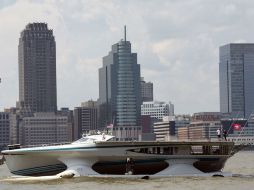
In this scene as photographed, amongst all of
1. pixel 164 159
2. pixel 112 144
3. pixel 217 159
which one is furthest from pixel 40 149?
pixel 217 159

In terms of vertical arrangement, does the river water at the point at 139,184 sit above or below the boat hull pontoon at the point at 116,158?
below

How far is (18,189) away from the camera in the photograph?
50469 millimetres

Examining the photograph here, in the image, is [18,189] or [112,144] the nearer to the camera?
[18,189]

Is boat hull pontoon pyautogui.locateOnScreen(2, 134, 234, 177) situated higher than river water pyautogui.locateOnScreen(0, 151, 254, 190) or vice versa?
boat hull pontoon pyautogui.locateOnScreen(2, 134, 234, 177)

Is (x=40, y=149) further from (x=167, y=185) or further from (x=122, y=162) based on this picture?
(x=167, y=185)

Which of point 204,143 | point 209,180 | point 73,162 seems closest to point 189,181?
point 209,180

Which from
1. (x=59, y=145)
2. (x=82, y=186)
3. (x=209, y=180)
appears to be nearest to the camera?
(x=82, y=186)

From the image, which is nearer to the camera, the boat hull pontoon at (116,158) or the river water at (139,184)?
the river water at (139,184)

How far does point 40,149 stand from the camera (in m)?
56.5

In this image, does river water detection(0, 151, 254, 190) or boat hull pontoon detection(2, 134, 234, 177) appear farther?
boat hull pontoon detection(2, 134, 234, 177)

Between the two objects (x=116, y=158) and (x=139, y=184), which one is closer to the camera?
(x=139, y=184)

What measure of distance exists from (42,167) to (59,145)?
216cm

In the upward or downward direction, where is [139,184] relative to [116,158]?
downward

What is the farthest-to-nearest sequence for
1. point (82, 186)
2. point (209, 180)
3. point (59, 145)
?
point (59, 145)
point (209, 180)
point (82, 186)
